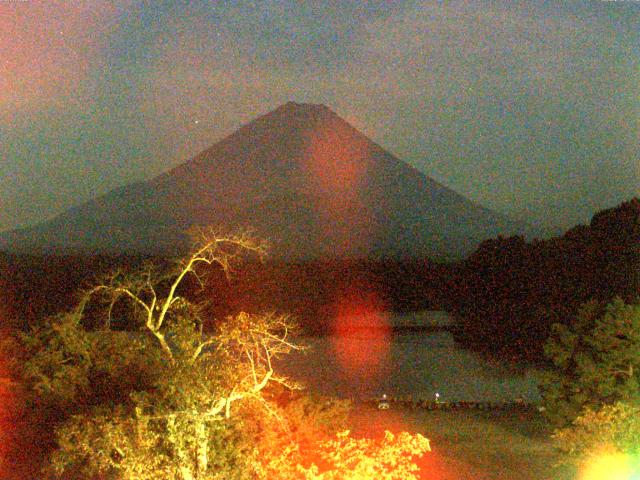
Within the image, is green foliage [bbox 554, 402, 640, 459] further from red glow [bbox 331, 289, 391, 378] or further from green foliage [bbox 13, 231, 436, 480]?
red glow [bbox 331, 289, 391, 378]

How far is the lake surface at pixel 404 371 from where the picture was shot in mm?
12680

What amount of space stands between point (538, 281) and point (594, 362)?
13.3 meters

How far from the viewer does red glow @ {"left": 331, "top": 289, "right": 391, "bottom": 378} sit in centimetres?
1633

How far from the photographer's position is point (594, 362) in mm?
8453

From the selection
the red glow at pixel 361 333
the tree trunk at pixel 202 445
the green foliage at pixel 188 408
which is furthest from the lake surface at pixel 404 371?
the tree trunk at pixel 202 445

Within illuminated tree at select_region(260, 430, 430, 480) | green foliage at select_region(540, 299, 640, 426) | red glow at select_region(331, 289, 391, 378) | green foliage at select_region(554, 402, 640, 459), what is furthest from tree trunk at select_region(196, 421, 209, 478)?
red glow at select_region(331, 289, 391, 378)

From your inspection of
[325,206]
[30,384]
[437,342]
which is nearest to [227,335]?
[30,384]

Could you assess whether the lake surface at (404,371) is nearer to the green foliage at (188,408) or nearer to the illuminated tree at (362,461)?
the green foliage at (188,408)

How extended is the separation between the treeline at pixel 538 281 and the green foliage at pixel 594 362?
8.11 metres

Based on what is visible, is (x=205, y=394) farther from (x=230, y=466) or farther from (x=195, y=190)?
(x=195, y=190)

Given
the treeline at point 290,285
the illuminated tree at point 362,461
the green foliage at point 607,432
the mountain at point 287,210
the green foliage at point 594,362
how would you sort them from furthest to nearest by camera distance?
the mountain at point 287,210 < the treeline at point 290,285 < the green foliage at point 594,362 < the green foliage at point 607,432 < the illuminated tree at point 362,461

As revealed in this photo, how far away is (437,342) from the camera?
2020 centimetres

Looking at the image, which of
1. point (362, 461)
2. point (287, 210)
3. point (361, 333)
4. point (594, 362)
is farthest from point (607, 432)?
point (287, 210)

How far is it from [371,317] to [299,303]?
240cm
